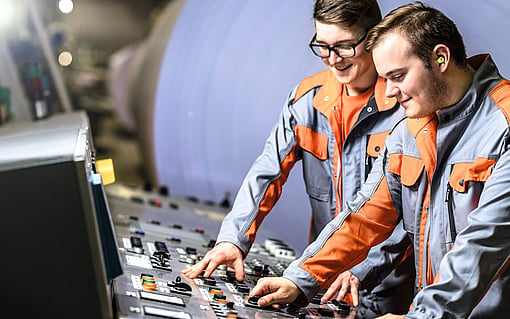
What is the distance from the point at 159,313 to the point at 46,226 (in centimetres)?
29

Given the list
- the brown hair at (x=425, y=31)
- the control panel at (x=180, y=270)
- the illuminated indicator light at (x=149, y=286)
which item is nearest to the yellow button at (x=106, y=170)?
the control panel at (x=180, y=270)

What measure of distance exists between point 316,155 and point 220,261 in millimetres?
447

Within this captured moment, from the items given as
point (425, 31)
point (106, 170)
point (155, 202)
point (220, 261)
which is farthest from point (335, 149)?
point (155, 202)

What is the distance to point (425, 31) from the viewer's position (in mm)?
1532

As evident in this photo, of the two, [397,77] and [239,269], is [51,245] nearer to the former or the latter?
[239,269]

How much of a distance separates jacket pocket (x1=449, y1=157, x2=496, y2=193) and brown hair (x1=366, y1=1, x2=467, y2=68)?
230 mm

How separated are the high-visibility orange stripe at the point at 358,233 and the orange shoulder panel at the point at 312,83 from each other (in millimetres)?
427

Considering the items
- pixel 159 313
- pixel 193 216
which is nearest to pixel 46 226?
pixel 159 313

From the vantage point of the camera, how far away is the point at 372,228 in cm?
183

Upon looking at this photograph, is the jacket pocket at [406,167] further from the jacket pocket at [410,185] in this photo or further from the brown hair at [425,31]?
the brown hair at [425,31]

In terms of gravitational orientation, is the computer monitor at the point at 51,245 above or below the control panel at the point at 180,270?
above

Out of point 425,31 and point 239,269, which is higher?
point 425,31

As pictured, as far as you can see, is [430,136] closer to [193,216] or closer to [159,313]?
[159,313]

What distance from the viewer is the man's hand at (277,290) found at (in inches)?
65.7
